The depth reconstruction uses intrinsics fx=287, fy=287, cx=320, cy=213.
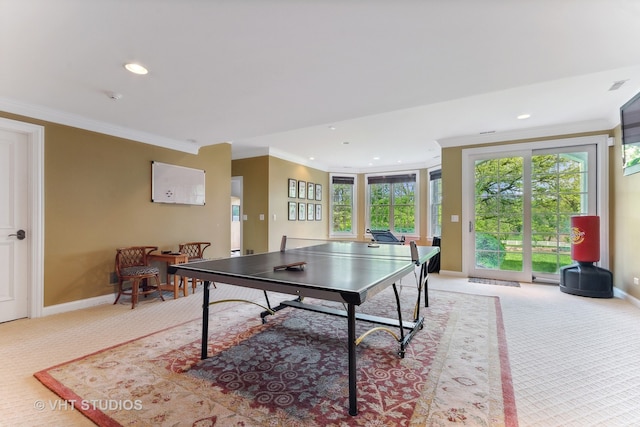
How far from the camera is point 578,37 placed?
1833 mm

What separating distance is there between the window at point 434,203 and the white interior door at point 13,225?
735cm

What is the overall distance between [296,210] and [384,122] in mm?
3426

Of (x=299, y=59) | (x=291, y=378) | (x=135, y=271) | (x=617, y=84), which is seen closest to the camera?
(x=291, y=378)

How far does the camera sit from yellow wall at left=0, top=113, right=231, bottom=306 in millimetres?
3252

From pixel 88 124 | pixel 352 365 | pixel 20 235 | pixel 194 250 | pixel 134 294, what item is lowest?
pixel 134 294

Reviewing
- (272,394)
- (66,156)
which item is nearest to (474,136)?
(272,394)

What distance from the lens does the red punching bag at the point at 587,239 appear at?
3.97m

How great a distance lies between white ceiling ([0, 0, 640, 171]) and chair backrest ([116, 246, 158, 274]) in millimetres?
1599

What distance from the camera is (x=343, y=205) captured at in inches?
339

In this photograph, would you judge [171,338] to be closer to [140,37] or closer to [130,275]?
[130,275]

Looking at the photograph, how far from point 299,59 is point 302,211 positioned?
536 centimetres

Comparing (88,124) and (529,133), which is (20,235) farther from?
(529,133)

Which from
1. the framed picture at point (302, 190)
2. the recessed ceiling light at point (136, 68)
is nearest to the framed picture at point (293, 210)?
the framed picture at point (302, 190)

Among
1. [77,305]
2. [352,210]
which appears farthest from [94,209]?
[352,210]
